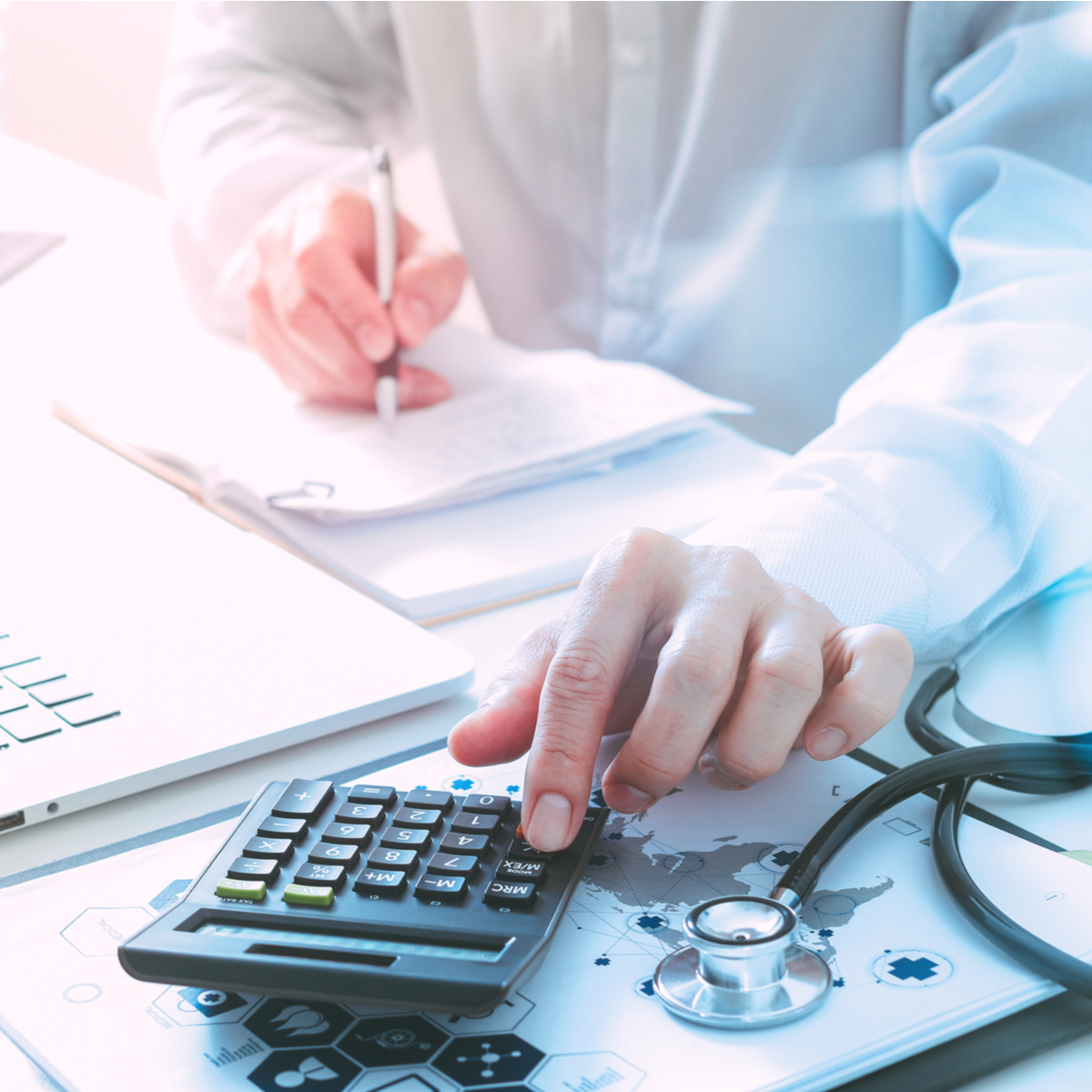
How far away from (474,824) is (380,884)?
39 millimetres

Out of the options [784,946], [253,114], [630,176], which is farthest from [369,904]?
[253,114]

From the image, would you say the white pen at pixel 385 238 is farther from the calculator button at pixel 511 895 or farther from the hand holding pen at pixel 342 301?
the calculator button at pixel 511 895

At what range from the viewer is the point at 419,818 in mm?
333

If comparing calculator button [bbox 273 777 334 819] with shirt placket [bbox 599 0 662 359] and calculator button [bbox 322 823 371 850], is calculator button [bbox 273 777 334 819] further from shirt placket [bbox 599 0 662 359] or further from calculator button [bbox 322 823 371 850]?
shirt placket [bbox 599 0 662 359]

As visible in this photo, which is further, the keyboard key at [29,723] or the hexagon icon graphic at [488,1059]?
the keyboard key at [29,723]

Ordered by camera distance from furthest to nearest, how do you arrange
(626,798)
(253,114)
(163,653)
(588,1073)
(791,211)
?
(253,114) → (791,211) → (163,653) → (626,798) → (588,1073)

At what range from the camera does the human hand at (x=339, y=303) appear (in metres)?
0.78

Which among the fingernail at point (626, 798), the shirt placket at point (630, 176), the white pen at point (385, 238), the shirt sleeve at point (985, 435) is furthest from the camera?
the shirt placket at point (630, 176)

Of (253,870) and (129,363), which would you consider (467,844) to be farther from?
(129,363)

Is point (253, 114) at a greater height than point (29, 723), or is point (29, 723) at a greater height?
point (253, 114)

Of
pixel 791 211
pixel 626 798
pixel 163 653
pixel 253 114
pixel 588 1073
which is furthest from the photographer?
pixel 253 114

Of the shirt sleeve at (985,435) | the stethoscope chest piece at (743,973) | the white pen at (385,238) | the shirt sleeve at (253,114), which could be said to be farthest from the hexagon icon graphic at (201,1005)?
the shirt sleeve at (253,114)

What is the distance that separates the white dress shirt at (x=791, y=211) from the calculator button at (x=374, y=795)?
0.20 meters

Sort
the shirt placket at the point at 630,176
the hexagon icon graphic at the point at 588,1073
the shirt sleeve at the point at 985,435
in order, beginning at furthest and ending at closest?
the shirt placket at the point at 630,176 < the shirt sleeve at the point at 985,435 < the hexagon icon graphic at the point at 588,1073
